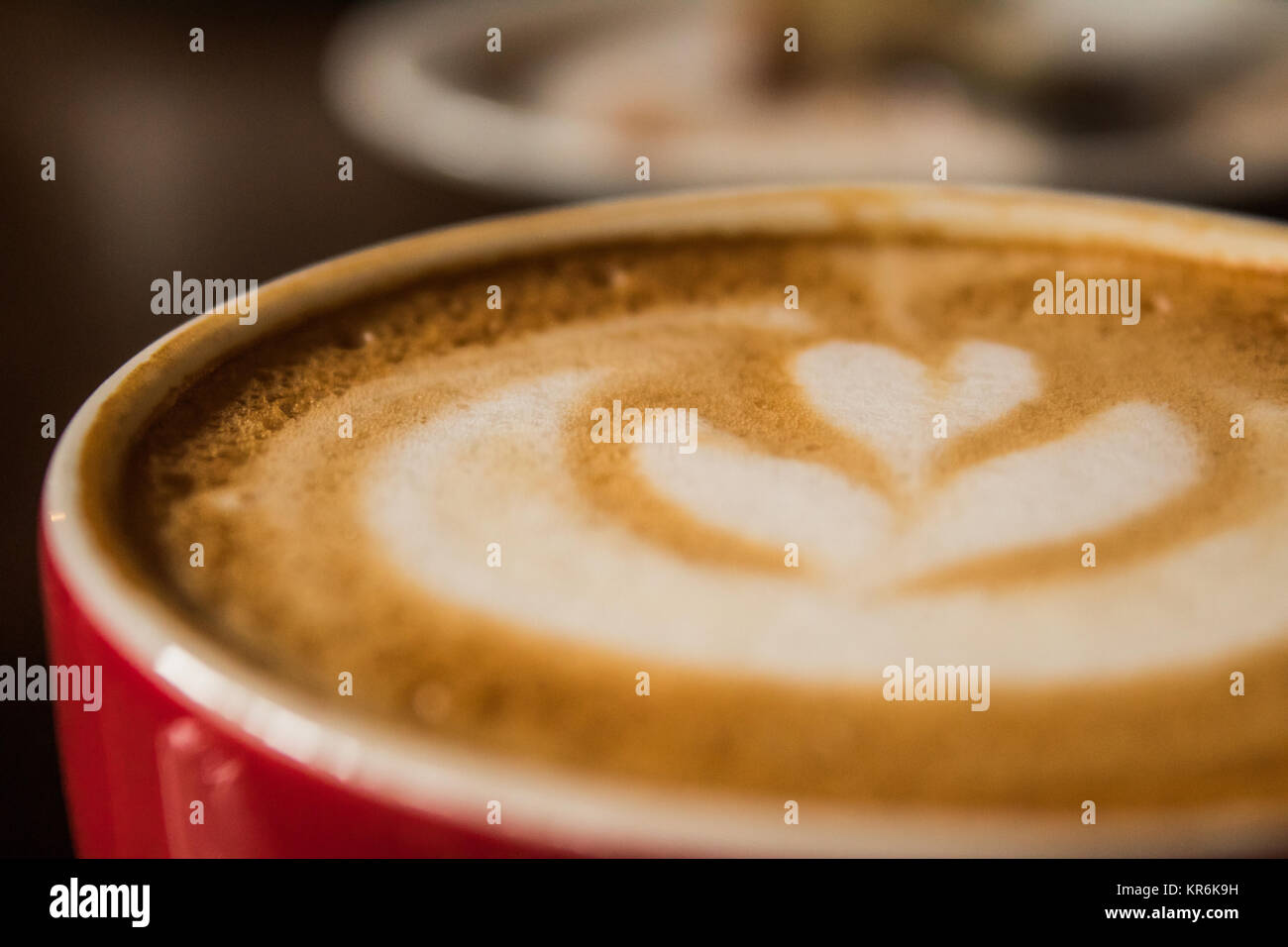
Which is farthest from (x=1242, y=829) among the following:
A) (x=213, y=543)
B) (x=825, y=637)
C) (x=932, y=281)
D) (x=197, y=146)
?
(x=197, y=146)

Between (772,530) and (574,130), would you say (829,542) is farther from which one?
(574,130)

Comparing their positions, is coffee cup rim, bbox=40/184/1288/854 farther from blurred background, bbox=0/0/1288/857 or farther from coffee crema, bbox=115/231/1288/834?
blurred background, bbox=0/0/1288/857

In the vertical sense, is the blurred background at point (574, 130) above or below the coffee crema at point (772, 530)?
above

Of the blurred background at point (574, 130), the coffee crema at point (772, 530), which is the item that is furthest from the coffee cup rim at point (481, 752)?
the blurred background at point (574, 130)

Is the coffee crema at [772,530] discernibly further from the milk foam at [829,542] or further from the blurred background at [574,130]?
the blurred background at [574,130]

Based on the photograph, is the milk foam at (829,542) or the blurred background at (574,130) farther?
the blurred background at (574,130)

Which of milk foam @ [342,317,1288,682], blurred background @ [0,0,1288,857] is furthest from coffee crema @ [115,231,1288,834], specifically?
blurred background @ [0,0,1288,857]

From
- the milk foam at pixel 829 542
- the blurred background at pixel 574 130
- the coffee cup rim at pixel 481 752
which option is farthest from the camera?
the blurred background at pixel 574 130

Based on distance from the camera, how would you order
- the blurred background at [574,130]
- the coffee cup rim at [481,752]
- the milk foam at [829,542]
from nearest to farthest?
the coffee cup rim at [481,752], the milk foam at [829,542], the blurred background at [574,130]
